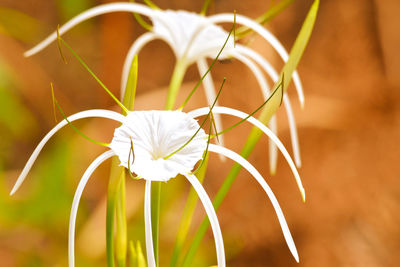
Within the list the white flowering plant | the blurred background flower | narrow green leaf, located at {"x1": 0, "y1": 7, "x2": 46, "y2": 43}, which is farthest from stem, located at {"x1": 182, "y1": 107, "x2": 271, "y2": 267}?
narrow green leaf, located at {"x1": 0, "y1": 7, "x2": 46, "y2": 43}

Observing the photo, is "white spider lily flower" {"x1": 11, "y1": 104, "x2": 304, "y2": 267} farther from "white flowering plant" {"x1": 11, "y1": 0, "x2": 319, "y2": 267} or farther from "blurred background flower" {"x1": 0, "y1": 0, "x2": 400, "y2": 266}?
"blurred background flower" {"x1": 0, "y1": 0, "x2": 400, "y2": 266}

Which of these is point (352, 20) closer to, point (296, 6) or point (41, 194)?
point (296, 6)

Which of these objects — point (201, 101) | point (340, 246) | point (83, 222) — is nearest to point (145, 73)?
point (201, 101)

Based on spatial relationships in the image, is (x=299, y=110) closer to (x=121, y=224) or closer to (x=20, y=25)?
(x=20, y=25)

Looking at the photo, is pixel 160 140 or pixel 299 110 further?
pixel 299 110

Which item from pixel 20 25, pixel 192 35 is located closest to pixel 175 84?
pixel 192 35

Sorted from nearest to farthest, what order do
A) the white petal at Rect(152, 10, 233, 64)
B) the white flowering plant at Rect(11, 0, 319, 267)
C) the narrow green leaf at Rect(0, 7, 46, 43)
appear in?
the white flowering plant at Rect(11, 0, 319, 267)
the white petal at Rect(152, 10, 233, 64)
the narrow green leaf at Rect(0, 7, 46, 43)

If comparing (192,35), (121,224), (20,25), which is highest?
(20,25)
